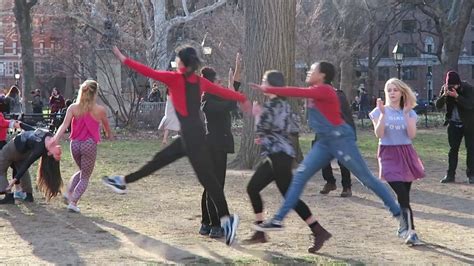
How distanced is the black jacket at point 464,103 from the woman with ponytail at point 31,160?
6557mm

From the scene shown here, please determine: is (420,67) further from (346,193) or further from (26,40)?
(346,193)

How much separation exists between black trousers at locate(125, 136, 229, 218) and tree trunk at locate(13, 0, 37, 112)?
28692 millimetres

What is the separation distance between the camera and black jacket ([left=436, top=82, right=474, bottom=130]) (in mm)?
13211

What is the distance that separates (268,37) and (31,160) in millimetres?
6056

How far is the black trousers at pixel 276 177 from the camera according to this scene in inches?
306

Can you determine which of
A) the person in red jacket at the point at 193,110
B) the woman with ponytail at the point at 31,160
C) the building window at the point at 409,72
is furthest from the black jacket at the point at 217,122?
the building window at the point at 409,72

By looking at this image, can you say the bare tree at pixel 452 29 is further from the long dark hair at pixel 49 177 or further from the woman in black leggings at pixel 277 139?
the woman in black leggings at pixel 277 139

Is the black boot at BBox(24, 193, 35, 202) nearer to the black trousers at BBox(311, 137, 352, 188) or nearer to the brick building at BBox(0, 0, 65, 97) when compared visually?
the black trousers at BBox(311, 137, 352, 188)

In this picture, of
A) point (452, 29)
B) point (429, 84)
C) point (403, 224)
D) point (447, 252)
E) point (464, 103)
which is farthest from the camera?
point (429, 84)

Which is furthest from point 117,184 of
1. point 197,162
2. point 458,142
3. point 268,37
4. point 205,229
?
point 268,37

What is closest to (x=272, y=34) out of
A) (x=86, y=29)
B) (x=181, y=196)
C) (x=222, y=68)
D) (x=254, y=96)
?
(x=254, y=96)

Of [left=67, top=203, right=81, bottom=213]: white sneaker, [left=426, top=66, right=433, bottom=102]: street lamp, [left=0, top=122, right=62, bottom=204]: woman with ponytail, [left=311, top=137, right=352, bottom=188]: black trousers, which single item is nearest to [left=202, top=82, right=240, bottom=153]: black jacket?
[left=67, top=203, right=81, bottom=213]: white sneaker

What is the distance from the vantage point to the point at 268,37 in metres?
15.4

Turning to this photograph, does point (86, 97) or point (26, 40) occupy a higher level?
point (26, 40)
